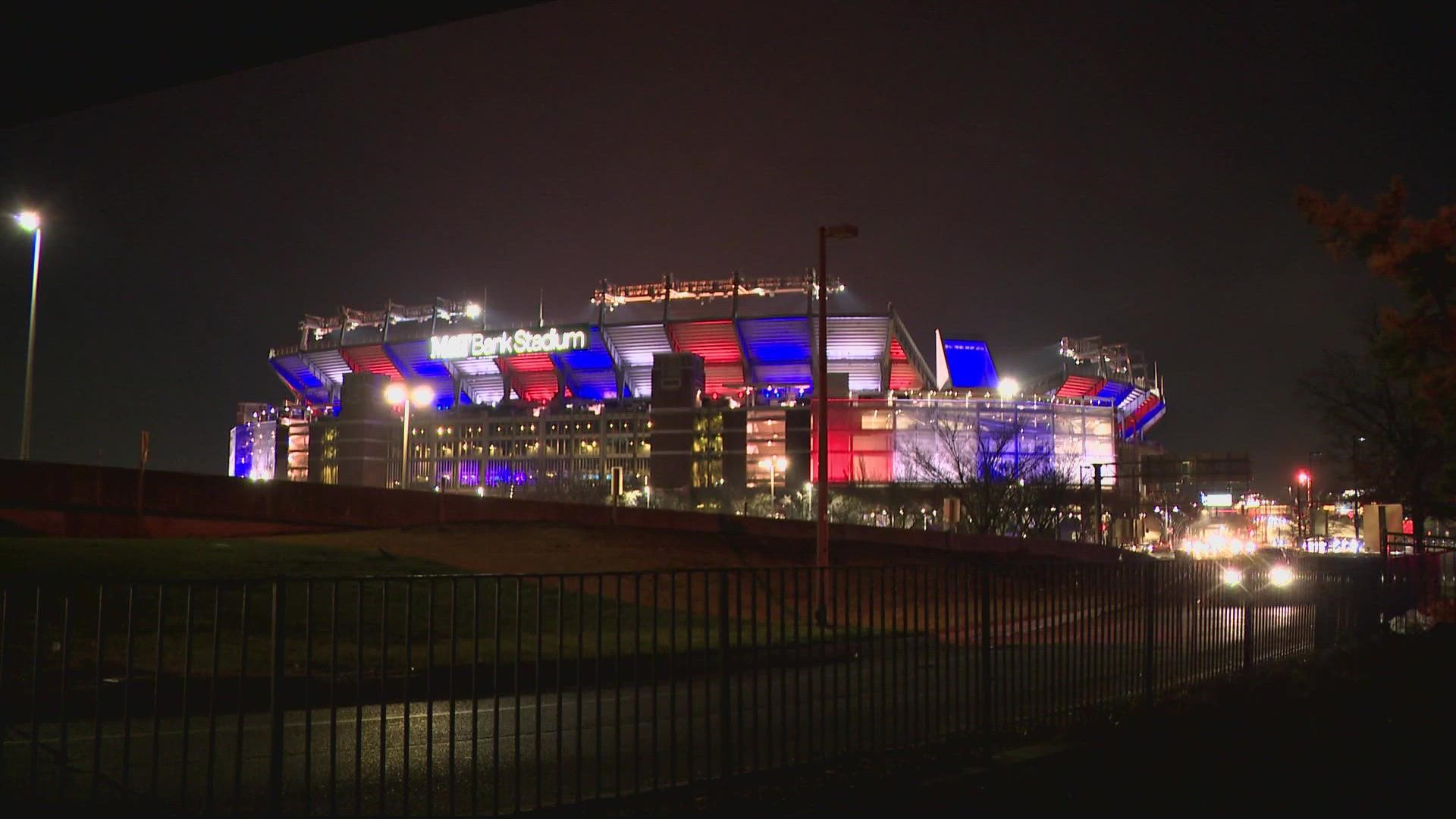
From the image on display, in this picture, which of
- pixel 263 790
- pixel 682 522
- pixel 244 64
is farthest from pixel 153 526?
pixel 244 64

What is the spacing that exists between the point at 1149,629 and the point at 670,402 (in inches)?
4218

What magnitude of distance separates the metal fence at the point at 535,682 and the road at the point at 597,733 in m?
0.05

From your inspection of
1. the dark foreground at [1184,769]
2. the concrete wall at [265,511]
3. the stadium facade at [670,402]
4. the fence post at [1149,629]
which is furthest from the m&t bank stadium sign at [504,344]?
the dark foreground at [1184,769]

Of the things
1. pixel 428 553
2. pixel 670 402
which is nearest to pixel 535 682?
pixel 428 553

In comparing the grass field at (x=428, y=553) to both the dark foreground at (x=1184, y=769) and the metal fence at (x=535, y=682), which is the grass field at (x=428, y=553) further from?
the dark foreground at (x=1184, y=769)

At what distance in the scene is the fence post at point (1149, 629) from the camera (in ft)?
37.0

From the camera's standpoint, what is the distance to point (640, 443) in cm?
12106

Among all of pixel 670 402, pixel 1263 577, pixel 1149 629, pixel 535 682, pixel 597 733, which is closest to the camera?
pixel 597 733

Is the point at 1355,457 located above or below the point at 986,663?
above

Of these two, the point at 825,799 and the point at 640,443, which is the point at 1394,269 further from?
the point at 640,443

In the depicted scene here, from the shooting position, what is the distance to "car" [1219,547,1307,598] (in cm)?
1341

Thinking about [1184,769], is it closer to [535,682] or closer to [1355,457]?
[535,682]

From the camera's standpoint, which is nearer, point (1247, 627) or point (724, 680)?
point (724, 680)

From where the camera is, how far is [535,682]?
9523mm
